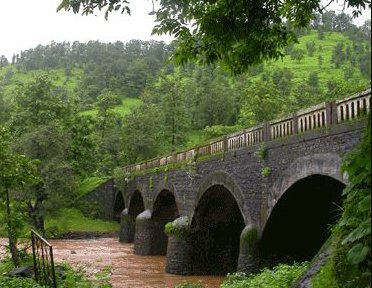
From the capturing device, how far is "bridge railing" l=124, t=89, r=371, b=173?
30.0 feet

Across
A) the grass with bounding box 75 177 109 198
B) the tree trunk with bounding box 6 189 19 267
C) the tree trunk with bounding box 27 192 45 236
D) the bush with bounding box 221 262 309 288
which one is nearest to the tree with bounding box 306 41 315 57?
the grass with bounding box 75 177 109 198

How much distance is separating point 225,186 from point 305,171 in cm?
517

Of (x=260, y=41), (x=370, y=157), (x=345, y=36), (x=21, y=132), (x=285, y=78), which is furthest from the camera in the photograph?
(x=345, y=36)

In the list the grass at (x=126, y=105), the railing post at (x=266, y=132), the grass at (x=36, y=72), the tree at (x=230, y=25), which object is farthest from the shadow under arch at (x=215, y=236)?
the grass at (x=36, y=72)

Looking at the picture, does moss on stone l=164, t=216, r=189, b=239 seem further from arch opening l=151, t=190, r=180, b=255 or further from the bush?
the bush

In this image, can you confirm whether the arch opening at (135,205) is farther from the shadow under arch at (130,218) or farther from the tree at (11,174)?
the tree at (11,174)

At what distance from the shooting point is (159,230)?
85.4 feet

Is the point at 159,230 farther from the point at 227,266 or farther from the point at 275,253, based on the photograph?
the point at 275,253

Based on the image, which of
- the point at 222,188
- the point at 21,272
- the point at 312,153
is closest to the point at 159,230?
the point at 222,188

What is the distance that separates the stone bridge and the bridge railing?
2 cm

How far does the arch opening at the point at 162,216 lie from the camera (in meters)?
25.7

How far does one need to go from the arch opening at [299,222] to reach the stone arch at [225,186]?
91 cm

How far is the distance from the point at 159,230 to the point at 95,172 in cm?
1906

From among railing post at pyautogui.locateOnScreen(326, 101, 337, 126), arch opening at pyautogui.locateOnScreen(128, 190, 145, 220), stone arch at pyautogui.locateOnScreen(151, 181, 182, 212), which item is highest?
railing post at pyautogui.locateOnScreen(326, 101, 337, 126)
